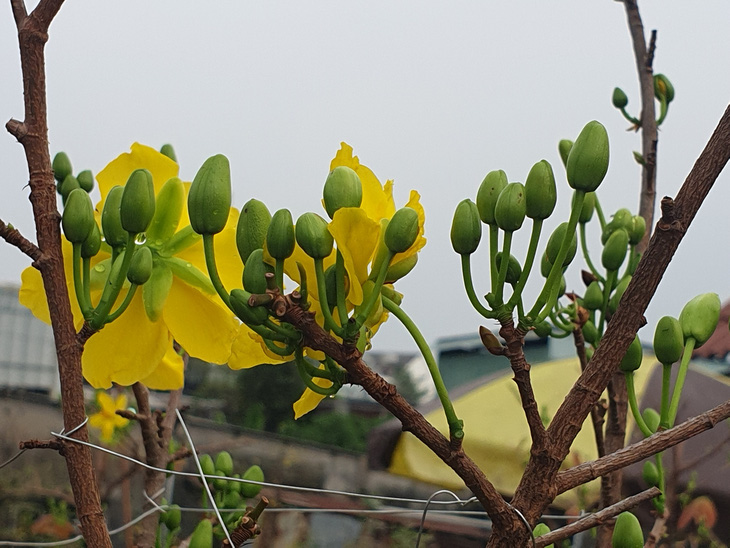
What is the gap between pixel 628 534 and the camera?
1.37 ft

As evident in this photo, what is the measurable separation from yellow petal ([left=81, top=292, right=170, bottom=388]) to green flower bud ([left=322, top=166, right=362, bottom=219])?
6.7 inches

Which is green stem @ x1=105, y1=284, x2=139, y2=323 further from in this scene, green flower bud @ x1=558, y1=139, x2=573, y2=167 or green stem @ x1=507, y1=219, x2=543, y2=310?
green flower bud @ x1=558, y1=139, x2=573, y2=167

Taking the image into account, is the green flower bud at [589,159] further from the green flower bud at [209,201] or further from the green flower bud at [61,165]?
the green flower bud at [61,165]

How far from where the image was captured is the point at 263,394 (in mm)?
7070

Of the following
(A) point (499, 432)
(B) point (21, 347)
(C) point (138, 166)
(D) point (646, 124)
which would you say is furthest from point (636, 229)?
(B) point (21, 347)

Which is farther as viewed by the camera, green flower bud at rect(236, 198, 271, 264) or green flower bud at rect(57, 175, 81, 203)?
green flower bud at rect(57, 175, 81, 203)

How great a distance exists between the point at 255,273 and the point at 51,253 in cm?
17

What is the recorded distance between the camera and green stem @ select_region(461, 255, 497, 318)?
34 cm

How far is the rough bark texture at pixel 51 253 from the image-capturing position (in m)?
0.41

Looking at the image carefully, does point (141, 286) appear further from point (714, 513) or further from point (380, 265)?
point (714, 513)

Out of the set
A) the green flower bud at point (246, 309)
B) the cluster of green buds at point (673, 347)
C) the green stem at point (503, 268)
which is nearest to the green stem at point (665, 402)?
the cluster of green buds at point (673, 347)

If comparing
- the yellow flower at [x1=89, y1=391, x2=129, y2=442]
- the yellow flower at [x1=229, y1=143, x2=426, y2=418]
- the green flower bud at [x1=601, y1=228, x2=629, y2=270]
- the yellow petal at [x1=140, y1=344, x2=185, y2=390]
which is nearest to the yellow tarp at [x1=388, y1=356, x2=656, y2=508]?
the yellow flower at [x1=89, y1=391, x2=129, y2=442]

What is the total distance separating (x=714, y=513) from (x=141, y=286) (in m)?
2.81

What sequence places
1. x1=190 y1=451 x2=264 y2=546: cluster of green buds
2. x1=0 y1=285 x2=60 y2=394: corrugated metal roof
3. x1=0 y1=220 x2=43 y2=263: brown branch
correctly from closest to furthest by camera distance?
x1=0 y1=220 x2=43 y2=263: brown branch → x1=190 y1=451 x2=264 y2=546: cluster of green buds → x1=0 y1=285 x2=60 y2=394: corrugated metal roof
